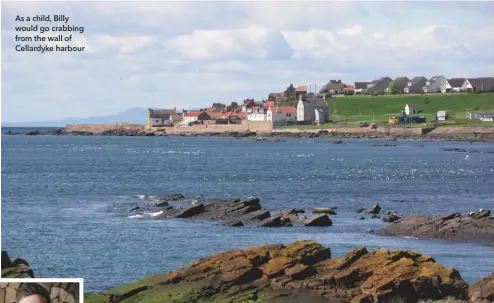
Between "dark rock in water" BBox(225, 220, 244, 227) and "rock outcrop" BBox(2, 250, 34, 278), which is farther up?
"rock outcrop" BBox(2, 250, 34, 278)

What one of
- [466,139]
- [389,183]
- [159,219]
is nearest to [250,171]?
[389,183]

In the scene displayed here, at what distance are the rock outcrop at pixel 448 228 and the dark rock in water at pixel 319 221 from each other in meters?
4.25

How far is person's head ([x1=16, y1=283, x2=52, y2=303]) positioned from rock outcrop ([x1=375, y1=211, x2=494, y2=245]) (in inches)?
1357

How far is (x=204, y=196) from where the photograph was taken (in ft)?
246

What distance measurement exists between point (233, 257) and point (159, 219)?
86.0 ft

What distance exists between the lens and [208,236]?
157 feet

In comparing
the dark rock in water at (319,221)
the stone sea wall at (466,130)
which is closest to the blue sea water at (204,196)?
the dark rock in water at (319,221)

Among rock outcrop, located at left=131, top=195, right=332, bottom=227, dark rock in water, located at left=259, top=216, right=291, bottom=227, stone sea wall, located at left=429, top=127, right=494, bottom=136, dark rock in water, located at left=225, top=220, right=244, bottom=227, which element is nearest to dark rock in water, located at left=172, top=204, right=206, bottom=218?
rock outcrop, located at left=131, top=195, right=332, bottom=227

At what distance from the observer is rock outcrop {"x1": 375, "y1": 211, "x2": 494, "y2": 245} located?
150 ft

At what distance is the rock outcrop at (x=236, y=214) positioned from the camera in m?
52.6

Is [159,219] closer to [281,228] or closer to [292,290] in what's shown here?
[281,228]

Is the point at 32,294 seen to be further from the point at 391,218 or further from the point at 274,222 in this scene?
the point at 391,218

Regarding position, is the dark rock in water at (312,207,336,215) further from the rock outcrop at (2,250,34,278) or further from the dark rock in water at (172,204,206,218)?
the rock outcrop at (2,250,34,278)

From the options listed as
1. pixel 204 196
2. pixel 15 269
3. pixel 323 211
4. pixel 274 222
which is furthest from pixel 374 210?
pixel 15 269
